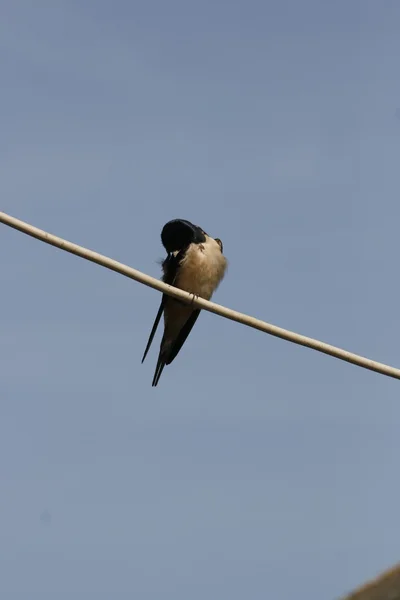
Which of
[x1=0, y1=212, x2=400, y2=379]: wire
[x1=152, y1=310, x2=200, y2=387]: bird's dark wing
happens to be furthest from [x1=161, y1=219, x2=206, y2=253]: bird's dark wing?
[x1=0, y1=212, x2=400, y2=379]: wire

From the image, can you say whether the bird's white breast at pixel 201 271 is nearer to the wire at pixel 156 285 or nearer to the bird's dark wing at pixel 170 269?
the bird's dark wing at pixel 170 269

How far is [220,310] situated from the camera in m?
5.09

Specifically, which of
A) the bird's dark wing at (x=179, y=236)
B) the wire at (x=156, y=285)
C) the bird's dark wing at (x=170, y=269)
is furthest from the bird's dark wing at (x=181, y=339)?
the wire at (x=156, y=285)

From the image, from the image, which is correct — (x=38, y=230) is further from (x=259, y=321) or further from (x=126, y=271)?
(x=259, y=321)

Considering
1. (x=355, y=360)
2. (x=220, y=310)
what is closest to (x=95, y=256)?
(x=220, y=310)

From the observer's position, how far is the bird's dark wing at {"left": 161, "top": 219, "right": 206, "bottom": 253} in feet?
27.6

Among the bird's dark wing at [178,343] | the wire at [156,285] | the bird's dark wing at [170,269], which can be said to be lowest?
the bird's dark wing at [178,343]

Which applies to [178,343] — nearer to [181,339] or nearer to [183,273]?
[181,339]

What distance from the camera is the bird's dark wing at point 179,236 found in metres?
8.41

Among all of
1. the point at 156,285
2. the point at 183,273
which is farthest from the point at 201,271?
the point at 156,285

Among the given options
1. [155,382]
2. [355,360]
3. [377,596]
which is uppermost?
[355,360]

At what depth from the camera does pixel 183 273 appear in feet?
27.0

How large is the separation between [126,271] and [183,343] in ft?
13.3

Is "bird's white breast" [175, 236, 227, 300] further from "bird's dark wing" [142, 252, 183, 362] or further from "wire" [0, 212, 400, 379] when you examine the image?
"wire" [0, 212, 400, 379]
